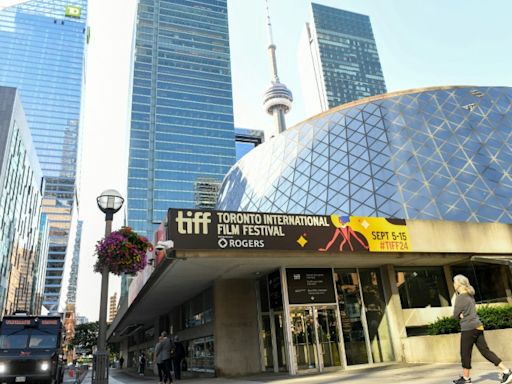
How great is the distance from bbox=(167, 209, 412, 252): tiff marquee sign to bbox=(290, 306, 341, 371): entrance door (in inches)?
123

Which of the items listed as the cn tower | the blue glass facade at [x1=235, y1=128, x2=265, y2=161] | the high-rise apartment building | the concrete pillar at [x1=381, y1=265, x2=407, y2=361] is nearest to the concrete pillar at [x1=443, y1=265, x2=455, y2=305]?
the concrete pillar at [x1=381, y1=265, x2=407, y2=361]

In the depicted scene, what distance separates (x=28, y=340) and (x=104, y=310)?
8.89 metres

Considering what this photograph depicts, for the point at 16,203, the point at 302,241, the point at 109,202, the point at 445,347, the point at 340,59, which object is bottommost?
the point at 445,347

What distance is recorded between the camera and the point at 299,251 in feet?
46.2

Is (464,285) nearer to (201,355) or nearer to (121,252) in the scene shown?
(121,252)

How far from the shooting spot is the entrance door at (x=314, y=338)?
1523 cm

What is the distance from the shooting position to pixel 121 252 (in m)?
9.90

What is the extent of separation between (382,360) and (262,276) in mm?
6140

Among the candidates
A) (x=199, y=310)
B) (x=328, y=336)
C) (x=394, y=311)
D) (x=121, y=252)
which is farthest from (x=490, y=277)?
(x=121, y=252)

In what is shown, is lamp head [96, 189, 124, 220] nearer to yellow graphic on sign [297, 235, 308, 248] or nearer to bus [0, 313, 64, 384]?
yellow graphic on sign [297, 235, 308, 248]

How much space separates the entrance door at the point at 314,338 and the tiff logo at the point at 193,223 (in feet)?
17.6

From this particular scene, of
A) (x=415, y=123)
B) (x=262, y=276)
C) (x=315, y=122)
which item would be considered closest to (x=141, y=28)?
(x=315, y=122)

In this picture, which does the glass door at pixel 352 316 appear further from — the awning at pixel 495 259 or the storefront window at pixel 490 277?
the awning at pixel 495 259

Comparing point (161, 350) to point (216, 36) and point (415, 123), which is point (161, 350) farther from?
point (216, 36)
